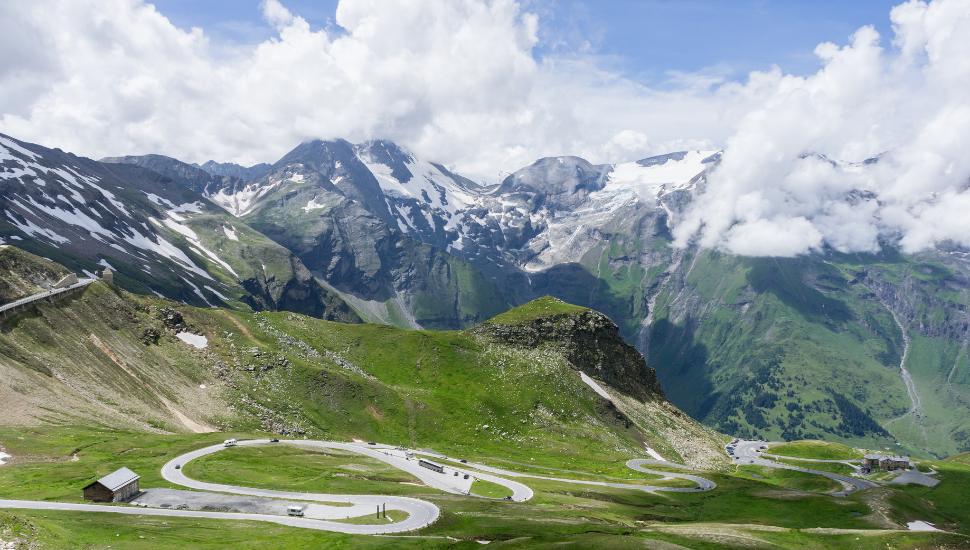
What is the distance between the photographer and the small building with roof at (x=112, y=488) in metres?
68.0

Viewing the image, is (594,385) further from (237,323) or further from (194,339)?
(194,339)

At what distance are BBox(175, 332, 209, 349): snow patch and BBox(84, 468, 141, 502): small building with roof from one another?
263 feet

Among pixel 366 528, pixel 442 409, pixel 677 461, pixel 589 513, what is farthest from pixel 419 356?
pixel 366 528

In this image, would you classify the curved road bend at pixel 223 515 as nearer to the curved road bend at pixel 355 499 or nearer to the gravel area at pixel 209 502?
the curved road bend at pixel 355 499

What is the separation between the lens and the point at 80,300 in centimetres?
12731

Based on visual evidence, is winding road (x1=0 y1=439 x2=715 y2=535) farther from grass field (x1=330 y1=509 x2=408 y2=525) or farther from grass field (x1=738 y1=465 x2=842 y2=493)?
grass field (x1=738 y1=465 x2=842 y2=493)

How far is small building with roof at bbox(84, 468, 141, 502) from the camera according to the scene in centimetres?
6800

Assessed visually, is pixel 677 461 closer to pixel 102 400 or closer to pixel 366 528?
pixel 366 528

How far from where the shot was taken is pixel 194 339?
148375 mm

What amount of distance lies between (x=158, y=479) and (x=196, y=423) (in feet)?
145

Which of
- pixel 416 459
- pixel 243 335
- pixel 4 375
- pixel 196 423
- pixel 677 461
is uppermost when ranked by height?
pixel 243 335

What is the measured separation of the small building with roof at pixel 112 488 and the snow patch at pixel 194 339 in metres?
80.1

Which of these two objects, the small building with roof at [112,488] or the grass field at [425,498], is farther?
the small building with roof at [112,488]

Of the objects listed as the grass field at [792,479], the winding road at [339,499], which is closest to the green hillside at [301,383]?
the grass field at [792,479]
